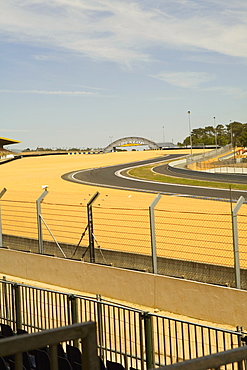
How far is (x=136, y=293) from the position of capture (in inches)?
378

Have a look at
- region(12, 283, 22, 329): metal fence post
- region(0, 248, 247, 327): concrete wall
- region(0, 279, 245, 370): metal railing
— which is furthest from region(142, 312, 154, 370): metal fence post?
region(0, 248, 247, 327): concrete wall

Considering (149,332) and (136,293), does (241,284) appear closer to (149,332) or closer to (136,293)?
(136,293)

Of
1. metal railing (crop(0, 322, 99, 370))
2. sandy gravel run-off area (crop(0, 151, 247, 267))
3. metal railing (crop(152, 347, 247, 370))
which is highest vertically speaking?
metal railing (crop(0, 322, 99, 370))

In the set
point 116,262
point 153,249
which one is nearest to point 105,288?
point 116,262

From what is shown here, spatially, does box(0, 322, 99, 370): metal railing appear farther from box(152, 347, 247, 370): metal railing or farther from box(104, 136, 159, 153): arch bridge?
box(104, 136, 159, 153): arch bridge

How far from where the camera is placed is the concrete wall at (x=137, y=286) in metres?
8.29

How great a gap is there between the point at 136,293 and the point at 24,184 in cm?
3136

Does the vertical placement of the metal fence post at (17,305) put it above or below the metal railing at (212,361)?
below

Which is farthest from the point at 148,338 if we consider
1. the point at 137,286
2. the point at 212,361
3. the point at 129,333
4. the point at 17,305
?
the point at 137,286

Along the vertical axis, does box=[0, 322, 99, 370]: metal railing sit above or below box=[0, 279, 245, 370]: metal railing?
above

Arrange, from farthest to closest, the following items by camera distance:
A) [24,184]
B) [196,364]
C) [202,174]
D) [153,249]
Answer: [202,174] → [24,184] → [153,249] → [196,364]

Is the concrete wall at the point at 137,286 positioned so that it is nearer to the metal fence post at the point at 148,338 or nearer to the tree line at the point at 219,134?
the metal fence post at the point at 148,338

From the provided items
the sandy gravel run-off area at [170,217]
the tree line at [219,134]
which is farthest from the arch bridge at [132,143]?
the sandy gravel run-off area at [170,217]

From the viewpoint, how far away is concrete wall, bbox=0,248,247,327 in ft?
27.2
